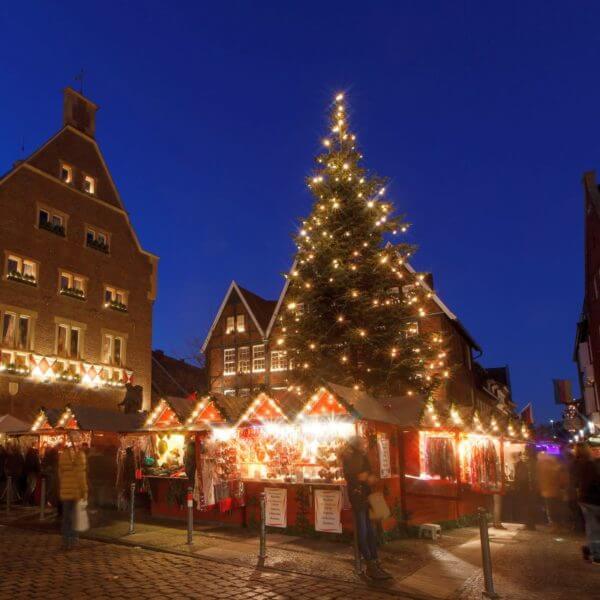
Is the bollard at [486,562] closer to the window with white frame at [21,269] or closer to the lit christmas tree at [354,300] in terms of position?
the lit christmas tree at [354,300]

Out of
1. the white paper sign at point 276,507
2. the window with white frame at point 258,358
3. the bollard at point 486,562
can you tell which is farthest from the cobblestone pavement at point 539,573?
the window with white frame at point 258,358

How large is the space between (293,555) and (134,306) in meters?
23.7

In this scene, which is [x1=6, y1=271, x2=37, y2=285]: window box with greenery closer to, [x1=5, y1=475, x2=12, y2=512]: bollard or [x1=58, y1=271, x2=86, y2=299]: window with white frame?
[x1=58, y1=271, x2=86, y2=299]: window with white frame

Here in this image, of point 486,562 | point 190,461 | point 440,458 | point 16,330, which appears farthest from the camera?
point 16,330

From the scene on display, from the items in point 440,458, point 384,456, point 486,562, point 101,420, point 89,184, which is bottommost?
point 486,562

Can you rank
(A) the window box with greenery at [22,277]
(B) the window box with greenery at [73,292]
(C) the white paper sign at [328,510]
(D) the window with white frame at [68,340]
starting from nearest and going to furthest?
(C) the white paper sign at [328,510]
(A) the window box with greenery at [22,277]
(D) the window with white frame at [68,340]
(B) the window box with greenery at [73,292]

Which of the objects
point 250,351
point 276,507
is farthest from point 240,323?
point 276,507

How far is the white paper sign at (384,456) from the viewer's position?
13.3 m

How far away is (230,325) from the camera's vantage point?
44.0m

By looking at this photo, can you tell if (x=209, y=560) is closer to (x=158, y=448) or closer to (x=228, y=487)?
(x=228, y=487)

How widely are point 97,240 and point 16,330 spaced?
715 centimetres

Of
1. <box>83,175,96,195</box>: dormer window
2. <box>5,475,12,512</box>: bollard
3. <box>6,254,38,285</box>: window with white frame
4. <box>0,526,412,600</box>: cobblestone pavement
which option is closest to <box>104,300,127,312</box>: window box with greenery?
<box>6,254,38,285</box>: window with white frame

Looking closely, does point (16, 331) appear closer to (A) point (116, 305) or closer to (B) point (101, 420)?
(A) point (116, 305)

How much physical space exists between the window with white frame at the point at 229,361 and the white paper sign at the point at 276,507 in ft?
97.4
